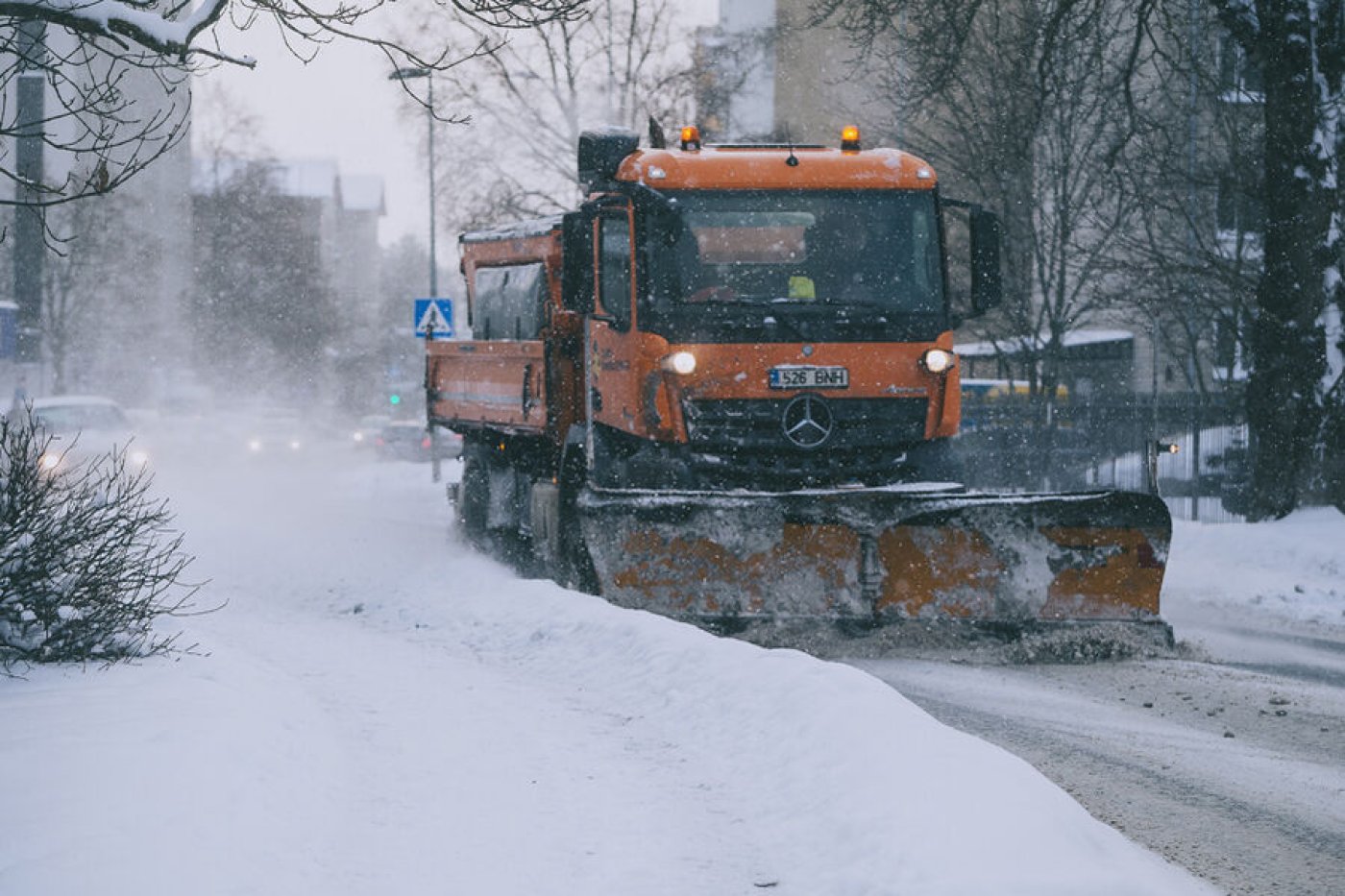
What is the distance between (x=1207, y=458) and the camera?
77.6ft

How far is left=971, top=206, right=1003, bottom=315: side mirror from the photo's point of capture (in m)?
11.3

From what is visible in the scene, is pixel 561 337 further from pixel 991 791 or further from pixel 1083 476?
pixel 1083 476

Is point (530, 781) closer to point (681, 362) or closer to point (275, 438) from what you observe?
point (681, 362)

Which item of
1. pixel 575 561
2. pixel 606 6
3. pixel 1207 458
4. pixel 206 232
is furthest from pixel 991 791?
pixel 206 232

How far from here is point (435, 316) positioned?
26281 mm

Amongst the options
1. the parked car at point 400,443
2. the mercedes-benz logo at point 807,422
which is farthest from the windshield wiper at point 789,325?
the parked car at point 400,443

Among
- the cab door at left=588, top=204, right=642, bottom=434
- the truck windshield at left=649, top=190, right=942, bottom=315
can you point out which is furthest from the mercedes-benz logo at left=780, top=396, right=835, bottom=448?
the cab door at left=588, top=204, right=642, bottom=434

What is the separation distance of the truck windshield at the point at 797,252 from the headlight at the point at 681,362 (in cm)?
36

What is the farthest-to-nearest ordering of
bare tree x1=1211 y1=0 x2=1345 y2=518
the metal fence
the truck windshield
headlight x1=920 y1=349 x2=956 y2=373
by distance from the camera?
the metal fence → bare tree x1=1211 y1=0 x2=1345 y2=518 → headlight x1=920 y1=349 x2=956 y2=373 → the truck windshield

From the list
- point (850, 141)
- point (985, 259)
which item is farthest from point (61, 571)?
point (850, 141)

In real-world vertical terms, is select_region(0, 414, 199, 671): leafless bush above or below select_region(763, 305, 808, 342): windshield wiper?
below

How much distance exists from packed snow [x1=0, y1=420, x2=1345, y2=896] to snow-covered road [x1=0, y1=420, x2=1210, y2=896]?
0.6 inches

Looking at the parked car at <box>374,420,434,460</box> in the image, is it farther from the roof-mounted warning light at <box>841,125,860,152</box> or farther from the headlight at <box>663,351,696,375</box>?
the headlight at <box>663,351,696,375</box>

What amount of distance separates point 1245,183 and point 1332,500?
4.19m
